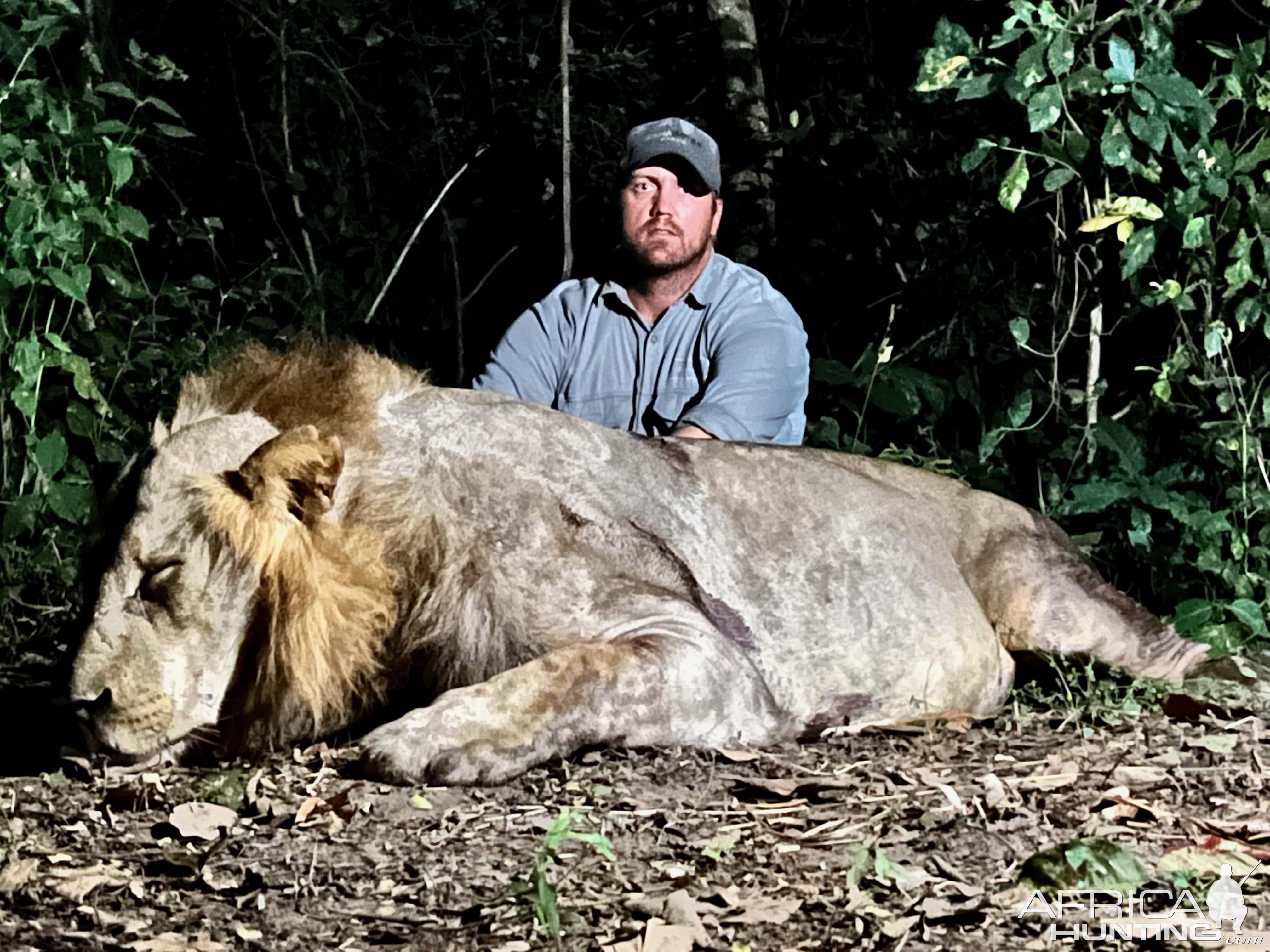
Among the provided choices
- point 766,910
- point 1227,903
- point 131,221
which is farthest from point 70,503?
point 1227,903

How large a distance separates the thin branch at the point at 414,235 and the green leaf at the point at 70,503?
65.5 inches

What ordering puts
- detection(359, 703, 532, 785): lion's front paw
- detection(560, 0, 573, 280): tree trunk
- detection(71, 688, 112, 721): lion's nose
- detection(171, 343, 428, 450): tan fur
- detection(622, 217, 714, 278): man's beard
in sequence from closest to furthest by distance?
detection(359, 703, 532, 785): lion's front paw, detection(71, 688, 112, 721): lion's nose, detection(171, 343, 428, 450): tan fur, detection(622, 217, 714, 278): man's beard, detection(560, 0, 573, 280): tree trunk

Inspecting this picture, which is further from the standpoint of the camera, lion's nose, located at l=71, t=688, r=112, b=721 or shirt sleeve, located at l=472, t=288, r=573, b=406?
shirt sleeve, located at l=472, t=288, r=573, b=406

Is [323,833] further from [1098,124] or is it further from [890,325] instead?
[890,325]

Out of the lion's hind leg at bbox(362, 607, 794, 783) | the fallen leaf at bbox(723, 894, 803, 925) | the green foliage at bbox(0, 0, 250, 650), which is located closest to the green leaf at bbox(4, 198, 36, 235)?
the green foliage at bbox(0, 0, 250, 650)

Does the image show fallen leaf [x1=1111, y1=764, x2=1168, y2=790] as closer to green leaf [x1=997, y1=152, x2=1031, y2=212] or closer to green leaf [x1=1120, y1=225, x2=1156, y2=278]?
green leaf [x1=1120, y1=225, x2=1156, y2=278]

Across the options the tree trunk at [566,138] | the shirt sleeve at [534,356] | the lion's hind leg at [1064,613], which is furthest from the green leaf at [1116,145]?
the tree trunk at [566,138]

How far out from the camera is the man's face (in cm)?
520

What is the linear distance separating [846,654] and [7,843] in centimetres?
184

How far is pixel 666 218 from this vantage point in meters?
5.22

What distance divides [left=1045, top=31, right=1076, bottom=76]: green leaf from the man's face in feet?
3.83

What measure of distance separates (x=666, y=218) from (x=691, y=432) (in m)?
0.93

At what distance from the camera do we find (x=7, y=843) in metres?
3.00

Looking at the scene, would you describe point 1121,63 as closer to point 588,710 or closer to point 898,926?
point 588,710
